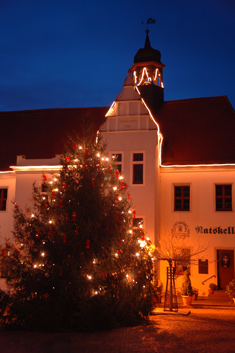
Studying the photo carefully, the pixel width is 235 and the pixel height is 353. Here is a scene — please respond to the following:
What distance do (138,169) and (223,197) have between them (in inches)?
181

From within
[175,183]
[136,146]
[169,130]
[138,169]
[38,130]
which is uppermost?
[38,130]

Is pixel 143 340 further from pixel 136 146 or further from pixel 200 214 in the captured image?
pixel 136 146

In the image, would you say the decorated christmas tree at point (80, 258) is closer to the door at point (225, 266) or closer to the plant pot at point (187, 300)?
the plant pot at point (187, 300)

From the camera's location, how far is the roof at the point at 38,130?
2711 centimetres

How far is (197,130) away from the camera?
85.2 feet

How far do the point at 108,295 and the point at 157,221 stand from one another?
10.3 metres

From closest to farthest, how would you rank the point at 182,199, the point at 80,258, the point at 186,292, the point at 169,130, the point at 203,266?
the point at 80,258 → the point at 186,292 → the point at 203,266 → the point at 182,199 → the point at 169,130

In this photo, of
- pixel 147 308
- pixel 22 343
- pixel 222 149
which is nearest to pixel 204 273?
pixel 222 149

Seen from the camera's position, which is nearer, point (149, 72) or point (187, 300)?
point (187, 300)

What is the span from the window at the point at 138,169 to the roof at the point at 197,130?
1546mm

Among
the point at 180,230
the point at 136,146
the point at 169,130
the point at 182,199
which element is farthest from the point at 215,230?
the point at 169,130

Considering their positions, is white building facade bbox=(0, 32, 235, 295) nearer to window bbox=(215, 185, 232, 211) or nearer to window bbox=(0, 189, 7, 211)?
window bbox=(215, 185, 232, 211)

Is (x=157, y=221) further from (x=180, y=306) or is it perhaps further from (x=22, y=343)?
(x=22, y=343)

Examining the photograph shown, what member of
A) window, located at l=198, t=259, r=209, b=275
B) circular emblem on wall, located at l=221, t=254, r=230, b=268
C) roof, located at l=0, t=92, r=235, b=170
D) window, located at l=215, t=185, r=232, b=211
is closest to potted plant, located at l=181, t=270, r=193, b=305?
window, located at l=198, t=259, r=209, b=275
